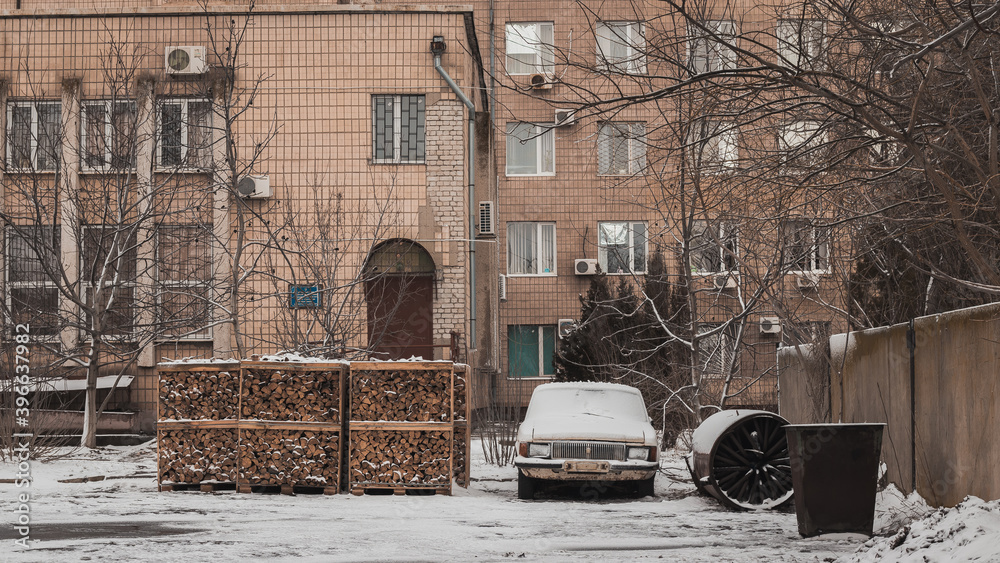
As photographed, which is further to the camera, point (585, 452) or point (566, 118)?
point (585, 452)

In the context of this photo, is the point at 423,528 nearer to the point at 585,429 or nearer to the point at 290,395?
the point at 290,395

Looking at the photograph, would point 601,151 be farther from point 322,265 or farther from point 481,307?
point 322,265

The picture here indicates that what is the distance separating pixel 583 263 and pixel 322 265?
1098 cm

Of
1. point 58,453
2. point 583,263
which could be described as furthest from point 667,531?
point 583,263

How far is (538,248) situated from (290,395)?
17509mm

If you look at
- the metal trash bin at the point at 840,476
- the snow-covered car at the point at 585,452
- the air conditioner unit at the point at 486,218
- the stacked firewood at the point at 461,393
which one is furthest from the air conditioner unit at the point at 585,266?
the metal trash bin at the point at 840,476

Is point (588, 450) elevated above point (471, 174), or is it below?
below

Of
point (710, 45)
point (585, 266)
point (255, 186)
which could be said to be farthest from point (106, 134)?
point (710, 45)

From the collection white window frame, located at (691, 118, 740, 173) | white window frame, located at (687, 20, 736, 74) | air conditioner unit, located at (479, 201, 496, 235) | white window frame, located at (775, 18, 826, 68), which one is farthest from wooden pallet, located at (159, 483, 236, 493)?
air conditioner unit, located at (479, 201, 496, 235)

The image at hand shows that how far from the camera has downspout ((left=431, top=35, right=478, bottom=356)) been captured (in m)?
21.3

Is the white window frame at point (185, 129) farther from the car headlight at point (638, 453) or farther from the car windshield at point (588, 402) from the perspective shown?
the car headlight at point (638, 453)

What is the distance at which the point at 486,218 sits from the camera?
23.2 meters

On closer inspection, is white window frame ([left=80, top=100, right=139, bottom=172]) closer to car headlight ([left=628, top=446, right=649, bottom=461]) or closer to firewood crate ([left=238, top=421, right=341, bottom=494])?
firewood crate ([left=238, top=421, right=341, bottom=494])

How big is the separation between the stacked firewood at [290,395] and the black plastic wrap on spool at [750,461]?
4677 millimetres
